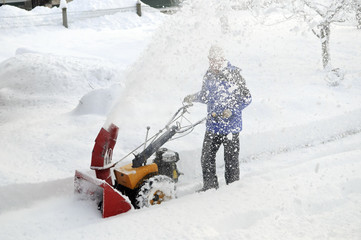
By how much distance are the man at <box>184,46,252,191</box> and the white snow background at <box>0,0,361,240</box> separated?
0.29 metres

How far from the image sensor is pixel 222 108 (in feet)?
14.2

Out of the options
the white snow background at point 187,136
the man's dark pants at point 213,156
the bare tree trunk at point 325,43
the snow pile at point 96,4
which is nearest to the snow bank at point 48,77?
the white snow background at point 187,136

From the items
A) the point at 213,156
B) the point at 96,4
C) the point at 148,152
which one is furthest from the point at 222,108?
the point at 96,4

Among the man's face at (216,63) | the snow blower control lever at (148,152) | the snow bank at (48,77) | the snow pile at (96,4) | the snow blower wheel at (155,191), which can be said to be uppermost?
the man's face at (216,63)

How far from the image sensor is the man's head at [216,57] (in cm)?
421

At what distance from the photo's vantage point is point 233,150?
4.48m

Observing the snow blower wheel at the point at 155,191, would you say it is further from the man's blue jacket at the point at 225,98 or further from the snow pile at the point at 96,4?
the snow pile at the point at 96,4

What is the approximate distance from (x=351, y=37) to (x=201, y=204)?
462 inches

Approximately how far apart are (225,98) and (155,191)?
113 centimetres

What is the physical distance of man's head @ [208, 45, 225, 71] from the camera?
166 inches

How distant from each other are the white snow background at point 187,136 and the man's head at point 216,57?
103cm

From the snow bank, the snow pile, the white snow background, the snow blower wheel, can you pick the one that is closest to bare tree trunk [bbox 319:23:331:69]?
the white snow background

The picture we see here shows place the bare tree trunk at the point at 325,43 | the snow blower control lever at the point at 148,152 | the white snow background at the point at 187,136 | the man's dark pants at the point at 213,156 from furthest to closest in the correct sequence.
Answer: the bare tree trunk at the point at 325,43, the man's dark pants at the point at 213,156, the snow blower control lever at the point at 148,152, the white snow background at the point at 187,136

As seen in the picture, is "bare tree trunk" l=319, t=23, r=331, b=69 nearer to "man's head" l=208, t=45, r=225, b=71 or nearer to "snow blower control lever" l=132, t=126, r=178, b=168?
"man's head" l=208, t=45, r=225, b=71
